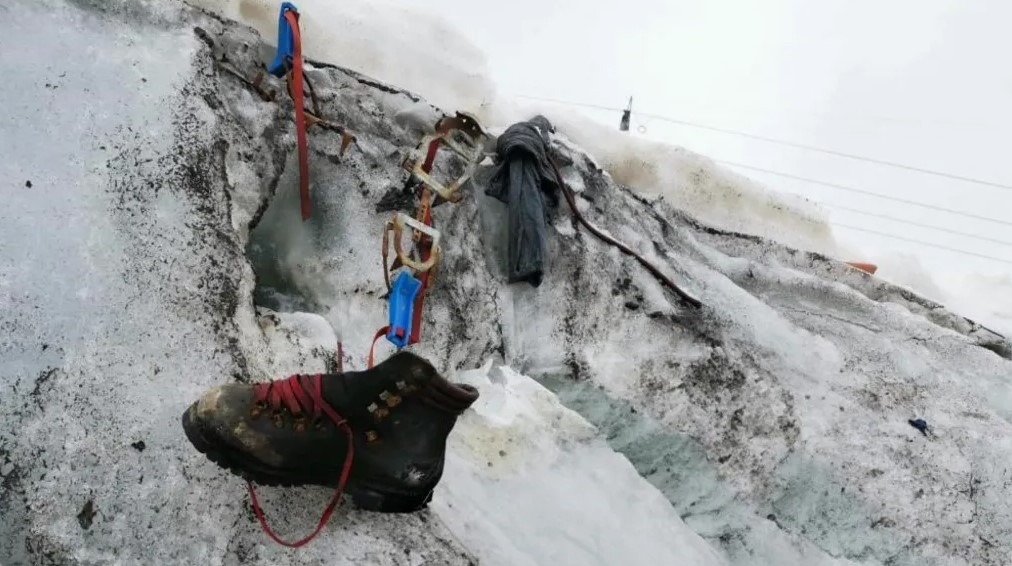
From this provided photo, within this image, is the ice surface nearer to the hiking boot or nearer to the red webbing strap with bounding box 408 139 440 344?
the red webbing strap with bounding box 408 139 440 344

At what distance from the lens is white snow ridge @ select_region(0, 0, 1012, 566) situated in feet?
8.48

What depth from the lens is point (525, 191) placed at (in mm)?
4520

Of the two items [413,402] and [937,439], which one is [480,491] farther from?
[937,439]

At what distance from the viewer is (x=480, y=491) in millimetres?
3445

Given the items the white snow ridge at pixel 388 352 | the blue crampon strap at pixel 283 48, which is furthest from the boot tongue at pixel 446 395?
the blue crampon strap at pixel 283 48

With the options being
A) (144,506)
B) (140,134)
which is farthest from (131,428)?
(140,134)

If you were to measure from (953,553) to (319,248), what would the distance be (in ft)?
11.9

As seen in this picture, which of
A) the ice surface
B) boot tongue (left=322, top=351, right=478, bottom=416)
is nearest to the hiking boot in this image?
boot tongue (left=322, top=351, right=478, bottom=416)

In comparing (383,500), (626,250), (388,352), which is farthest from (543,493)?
(626,250)

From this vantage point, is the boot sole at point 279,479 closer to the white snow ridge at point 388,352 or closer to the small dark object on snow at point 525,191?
the white snow ridge at point 388,352

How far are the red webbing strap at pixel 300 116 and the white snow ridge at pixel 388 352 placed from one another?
0.11 metres

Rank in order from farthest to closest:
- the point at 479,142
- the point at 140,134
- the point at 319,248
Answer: the point at 479,142, the point at 319,248, the point at 140,134

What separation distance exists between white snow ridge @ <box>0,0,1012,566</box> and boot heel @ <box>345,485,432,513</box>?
130mm

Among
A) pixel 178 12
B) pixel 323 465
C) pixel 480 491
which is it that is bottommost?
pixel 480 491
